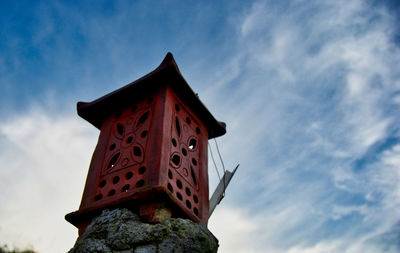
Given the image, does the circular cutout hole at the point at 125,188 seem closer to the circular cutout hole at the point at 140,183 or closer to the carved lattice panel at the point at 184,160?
the circular cutout hole at the point at 140,183

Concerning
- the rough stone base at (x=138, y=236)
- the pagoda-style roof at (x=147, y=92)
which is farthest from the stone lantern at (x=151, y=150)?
the rough stone base at (x=138, y=236)

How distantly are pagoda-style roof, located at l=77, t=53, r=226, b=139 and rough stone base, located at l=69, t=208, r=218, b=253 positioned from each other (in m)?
2.26

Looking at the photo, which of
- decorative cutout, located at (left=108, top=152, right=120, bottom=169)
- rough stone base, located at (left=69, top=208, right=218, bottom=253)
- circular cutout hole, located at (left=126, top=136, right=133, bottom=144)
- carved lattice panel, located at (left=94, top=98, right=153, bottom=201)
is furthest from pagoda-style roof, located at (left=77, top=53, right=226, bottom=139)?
rough stone base, located at (left=69, top=208, right=218, bottom=253)

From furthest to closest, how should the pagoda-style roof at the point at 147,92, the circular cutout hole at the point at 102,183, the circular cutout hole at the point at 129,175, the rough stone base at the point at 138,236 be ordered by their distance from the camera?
the pagoda-style roof at the point at 147,92, the circular cutout hole at the point at 102,183, the circular cutout hole at the point at 129,175, the rough stone base at the point at 138,236

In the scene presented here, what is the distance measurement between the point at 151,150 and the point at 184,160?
76 cm

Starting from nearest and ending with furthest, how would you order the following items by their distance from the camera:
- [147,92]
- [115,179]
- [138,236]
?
[138,236], [115,179], [147,92]

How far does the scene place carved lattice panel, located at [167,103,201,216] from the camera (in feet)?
17.9

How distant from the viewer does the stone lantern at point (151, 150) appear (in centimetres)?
495

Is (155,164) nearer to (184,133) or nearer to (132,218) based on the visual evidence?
(132,218)

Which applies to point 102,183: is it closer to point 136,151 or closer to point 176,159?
point 136,151

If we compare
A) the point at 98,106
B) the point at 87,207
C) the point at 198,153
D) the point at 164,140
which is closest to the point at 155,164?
the point at 164,140

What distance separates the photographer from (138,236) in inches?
174

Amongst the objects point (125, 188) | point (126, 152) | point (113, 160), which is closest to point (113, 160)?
point (113, 160)

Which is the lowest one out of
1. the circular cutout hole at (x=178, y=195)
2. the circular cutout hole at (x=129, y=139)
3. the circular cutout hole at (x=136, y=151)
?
the circular cutout hole at (x=178, y=195)
